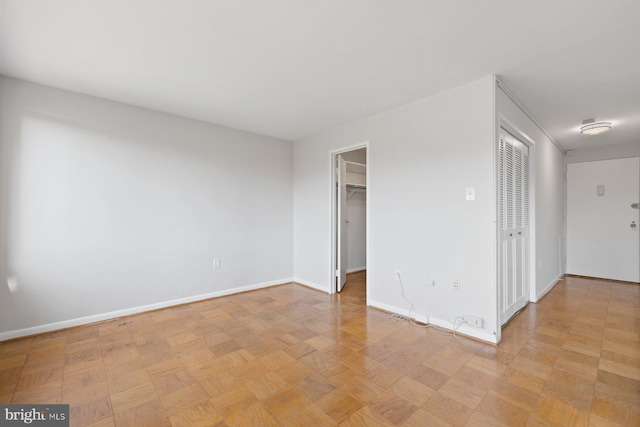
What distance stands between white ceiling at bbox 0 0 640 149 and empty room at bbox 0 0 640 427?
19mm

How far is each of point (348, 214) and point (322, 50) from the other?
3.62 metres

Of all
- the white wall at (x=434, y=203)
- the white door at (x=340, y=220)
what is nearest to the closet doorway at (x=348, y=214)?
the white door at (x=340, y=220)

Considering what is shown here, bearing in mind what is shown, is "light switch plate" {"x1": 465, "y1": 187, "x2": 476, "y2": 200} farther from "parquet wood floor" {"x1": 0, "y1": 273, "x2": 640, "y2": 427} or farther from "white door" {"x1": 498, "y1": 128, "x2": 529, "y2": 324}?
"parquet wood floor" {"x1": 0, "y1": 273, "x2": 640, "y2": 427}

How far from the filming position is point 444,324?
281 centimetres

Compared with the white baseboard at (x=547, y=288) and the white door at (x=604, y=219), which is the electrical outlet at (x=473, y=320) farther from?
the white door at (x=604, y=219)

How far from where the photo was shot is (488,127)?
8.25 ft

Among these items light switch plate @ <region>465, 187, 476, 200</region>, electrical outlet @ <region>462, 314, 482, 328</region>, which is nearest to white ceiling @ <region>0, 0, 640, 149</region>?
light switch plate @ <region>465, 187, 476, 200</region>

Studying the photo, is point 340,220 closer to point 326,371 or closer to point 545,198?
point 326,371

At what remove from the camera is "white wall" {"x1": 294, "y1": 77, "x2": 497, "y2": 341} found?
2.56 meters

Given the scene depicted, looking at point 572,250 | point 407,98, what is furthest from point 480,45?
point 572,250

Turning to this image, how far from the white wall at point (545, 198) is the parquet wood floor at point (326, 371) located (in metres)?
0.92

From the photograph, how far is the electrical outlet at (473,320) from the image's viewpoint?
2.56 metres

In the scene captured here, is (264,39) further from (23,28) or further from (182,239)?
(182,239)

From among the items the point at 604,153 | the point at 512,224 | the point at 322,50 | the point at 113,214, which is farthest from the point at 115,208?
the point at 604,153
